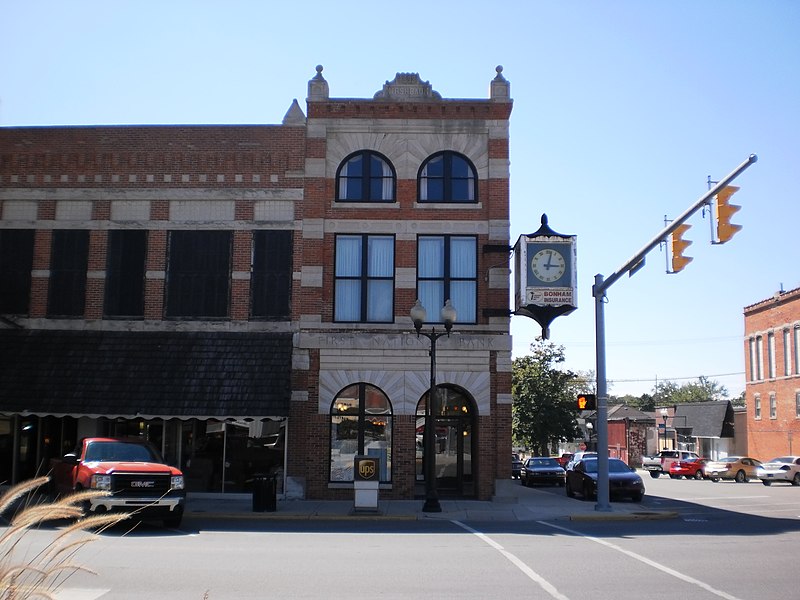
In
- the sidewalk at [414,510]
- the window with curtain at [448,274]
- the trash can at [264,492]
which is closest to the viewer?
the sidewalk at [414,510]

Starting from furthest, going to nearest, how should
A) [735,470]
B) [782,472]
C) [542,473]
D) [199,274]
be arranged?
1. [735,470]
2. [782,472]
3. [542,473]
4. [199,274]

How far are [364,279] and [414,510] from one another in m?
7.24

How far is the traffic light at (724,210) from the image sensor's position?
15.8m

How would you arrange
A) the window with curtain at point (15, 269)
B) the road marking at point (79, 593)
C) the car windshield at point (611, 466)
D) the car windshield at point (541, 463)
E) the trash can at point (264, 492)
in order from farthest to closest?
the car windshield at point (541, 463)
the car windshield at point (611, 466)
the window with curtain at point (15, 269)
the trash can at point (264, 492)
the road marking at point (79, 593)

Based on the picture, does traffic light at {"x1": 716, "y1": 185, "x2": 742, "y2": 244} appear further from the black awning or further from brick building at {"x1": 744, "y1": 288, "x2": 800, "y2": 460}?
brick building at {"x1": 744, "y1": 288, "x2": 800, "y2": 460}

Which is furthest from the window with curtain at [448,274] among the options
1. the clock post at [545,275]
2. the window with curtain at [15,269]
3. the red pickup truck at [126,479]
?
the window with curtain at [15,269]

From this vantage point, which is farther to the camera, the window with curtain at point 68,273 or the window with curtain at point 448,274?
the window with curtain at point 68,273

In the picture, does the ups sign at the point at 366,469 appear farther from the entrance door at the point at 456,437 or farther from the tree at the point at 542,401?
the tree at the point at 542,401

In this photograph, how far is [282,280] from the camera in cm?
2417

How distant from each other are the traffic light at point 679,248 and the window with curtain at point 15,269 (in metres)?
19.0

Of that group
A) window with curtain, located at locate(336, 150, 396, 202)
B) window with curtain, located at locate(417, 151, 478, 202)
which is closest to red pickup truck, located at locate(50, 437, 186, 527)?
window with curtain, located at locate(336, 150, 396, 202)

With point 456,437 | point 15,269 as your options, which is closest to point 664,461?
point 456,437

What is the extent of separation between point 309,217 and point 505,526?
11.3m

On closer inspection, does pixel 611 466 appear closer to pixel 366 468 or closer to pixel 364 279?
pixel 364 279
